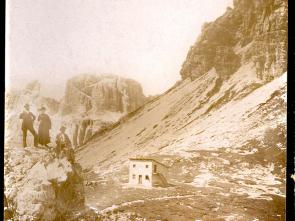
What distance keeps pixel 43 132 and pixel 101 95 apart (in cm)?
62

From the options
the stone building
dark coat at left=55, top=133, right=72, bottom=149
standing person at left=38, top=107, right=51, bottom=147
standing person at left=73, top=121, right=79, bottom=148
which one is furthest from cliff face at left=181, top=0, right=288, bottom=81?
standing person at left=38, top=107, right=51, bottom=147

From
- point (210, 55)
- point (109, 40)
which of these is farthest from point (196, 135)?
point (109, 40)

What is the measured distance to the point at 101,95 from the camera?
→ 159 inches

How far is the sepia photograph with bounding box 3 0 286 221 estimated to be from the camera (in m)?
3.90

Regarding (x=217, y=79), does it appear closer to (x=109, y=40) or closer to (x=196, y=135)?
(x=196, y=135)

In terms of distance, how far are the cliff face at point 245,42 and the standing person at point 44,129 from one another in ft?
4.28

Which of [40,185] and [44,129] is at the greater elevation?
[44,129]

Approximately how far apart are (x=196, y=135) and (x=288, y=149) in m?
0.83

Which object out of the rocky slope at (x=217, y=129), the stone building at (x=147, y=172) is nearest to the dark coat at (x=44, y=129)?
the rocky slope at (x=217, y=129)

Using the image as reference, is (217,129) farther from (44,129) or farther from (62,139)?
(44,129)

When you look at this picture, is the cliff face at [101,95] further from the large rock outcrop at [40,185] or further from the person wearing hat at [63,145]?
the large rock outcrop at [40,185]

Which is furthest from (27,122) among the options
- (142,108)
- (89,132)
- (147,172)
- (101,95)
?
(147,172)

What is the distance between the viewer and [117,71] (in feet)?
13.0

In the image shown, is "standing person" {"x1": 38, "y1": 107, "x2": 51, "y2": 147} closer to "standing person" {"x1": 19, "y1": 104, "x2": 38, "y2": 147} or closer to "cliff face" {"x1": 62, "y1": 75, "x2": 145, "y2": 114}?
"standing person" {"x1": 19, "y1": 104, "x2": 38, "y2": 147}
